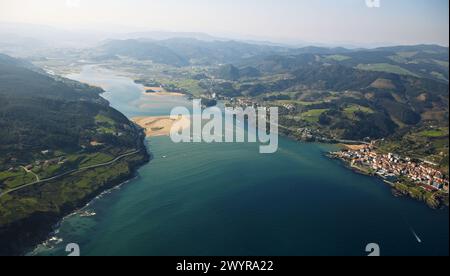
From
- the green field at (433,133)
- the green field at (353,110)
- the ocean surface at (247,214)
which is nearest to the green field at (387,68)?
the green field at (353,110)

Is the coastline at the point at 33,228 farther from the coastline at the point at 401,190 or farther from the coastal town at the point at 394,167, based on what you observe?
the coastal town at the point at 394,167

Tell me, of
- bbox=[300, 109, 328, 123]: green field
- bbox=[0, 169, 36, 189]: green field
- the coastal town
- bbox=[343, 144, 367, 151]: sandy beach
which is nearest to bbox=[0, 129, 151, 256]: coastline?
bbox=[0, 169, 36, 189]: green field
